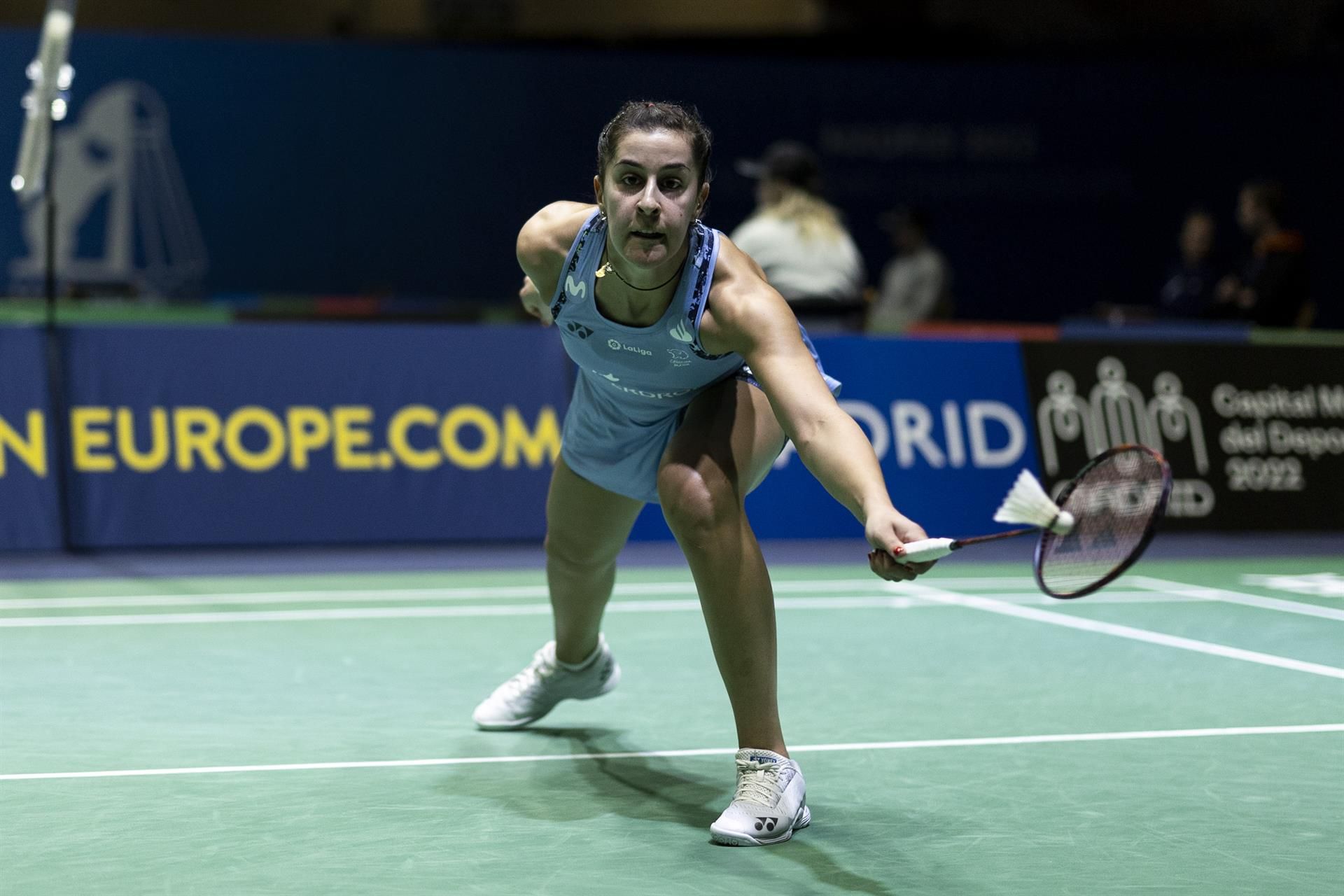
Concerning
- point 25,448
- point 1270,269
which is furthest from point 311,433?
point 1270,269

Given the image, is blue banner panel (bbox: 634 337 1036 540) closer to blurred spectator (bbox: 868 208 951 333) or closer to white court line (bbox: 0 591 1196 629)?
white court line (bbox: 0 591 1196 629)

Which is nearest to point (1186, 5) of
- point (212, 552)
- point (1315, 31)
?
point (1315, 31)

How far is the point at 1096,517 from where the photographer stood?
3.44 metres

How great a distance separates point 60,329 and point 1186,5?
49.4ft

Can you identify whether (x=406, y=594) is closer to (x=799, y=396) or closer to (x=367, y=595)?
(x=367, y=595)

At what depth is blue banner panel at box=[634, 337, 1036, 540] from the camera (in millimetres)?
8867

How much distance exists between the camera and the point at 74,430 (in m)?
8.15

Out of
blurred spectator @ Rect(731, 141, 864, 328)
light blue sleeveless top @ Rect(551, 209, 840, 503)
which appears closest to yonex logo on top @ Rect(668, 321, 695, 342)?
light blue sleeveless top @ Rect(551, 209, 840, 503)

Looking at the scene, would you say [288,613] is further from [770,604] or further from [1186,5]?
[1186,5]

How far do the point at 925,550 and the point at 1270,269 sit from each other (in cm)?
840

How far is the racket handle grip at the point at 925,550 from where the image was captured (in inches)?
112

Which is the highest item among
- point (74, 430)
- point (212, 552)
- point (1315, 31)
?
point (1315, 31)

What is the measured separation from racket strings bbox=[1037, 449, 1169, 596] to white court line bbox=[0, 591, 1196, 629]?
9.79ft

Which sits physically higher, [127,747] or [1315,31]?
[1315,31]
